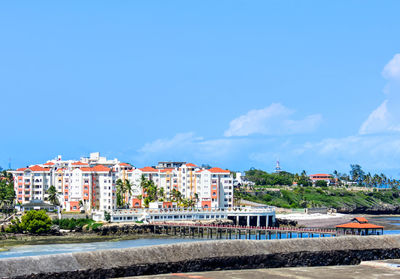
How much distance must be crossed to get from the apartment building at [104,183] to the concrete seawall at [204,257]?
108035mm

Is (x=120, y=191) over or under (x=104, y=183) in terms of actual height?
under

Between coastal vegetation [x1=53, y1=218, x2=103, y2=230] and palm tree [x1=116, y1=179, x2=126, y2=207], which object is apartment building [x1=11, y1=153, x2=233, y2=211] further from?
coastal vegetation [x1=53, y1=218, x2=103, y2=230]

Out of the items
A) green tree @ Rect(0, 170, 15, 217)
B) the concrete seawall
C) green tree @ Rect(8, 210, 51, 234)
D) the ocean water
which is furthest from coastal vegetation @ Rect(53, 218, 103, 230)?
the concrete seawall

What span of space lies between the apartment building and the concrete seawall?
10803 cm

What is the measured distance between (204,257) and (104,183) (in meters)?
118

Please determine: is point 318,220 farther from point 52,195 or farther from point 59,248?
point 59,248

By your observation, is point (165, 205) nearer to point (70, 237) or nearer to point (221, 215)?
point (221, 215)

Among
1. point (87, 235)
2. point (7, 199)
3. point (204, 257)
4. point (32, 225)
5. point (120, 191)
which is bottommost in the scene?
point (87, 235)

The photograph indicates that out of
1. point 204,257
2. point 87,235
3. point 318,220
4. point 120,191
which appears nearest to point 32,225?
point 87,235

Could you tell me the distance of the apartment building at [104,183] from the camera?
128875 millimetres

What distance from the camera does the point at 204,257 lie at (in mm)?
13438

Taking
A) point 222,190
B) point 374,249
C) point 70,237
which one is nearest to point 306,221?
point 222,190

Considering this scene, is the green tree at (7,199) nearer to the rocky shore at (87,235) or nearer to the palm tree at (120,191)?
the palm tree at (120,191)

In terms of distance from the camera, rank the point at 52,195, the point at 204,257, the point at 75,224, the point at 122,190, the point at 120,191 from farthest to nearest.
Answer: the point at 120,191 → the point at 122,190 → the point at 52,195 → the point at 75,224 → the point at 204,257
